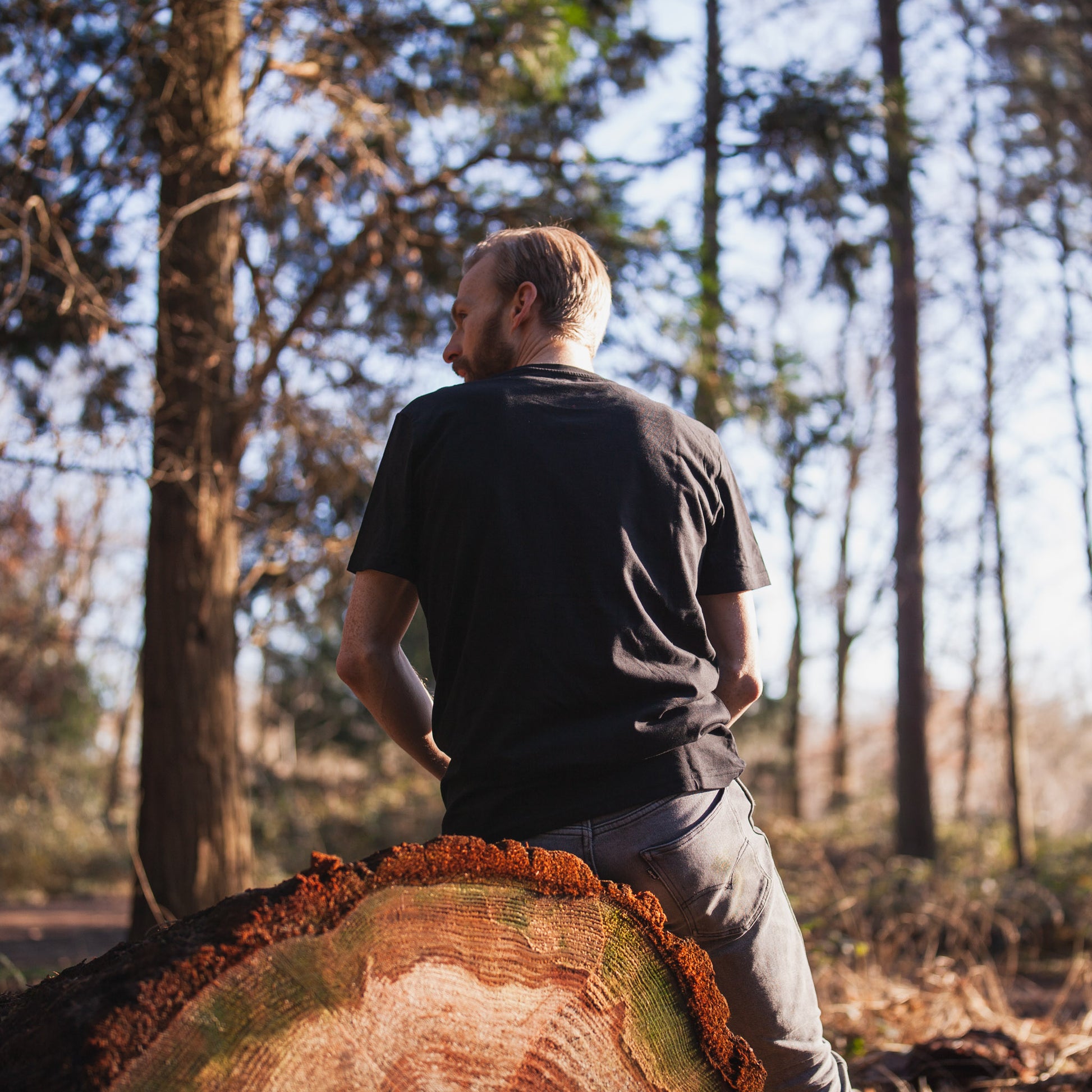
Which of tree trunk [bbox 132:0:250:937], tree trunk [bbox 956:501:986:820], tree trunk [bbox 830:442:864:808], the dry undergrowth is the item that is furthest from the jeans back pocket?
tree trunk [bbox 956:501:986:820]

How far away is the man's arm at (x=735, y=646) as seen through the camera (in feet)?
5.98

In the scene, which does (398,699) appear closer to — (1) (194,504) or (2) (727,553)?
(2) (727,553)

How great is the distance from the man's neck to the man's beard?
2 centimetres

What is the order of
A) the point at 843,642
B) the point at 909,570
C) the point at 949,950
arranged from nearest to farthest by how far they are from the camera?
the point at 949,950 < the point at 909,570 < the point at 843,642

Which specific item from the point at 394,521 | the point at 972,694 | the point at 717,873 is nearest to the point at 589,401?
the point at 394,521

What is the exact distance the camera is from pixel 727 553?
1.80 m

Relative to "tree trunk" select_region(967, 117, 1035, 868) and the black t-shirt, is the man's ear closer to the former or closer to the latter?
the black t-shirt

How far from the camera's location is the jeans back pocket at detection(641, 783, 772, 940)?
5.07 feet

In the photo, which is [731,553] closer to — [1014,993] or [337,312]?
[337,312]

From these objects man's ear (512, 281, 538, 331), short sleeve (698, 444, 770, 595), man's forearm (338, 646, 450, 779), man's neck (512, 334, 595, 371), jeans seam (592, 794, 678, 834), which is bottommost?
jeans seam (592, 794, 678, 834)

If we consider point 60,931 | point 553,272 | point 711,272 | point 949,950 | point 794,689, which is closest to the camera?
point 553,272

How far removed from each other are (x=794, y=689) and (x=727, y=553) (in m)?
16.3

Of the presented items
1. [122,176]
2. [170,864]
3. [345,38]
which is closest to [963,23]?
[345,38]

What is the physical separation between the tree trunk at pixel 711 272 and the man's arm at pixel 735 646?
2.63m
